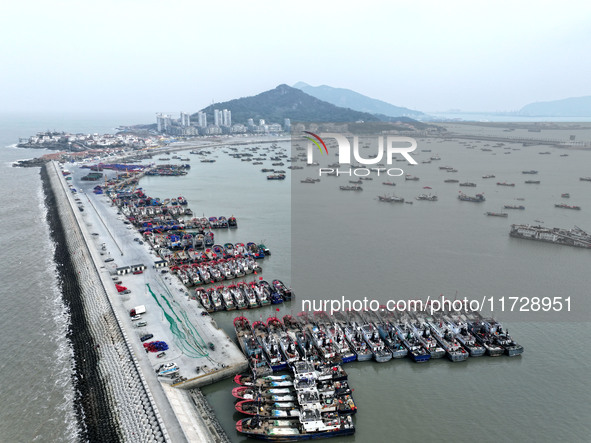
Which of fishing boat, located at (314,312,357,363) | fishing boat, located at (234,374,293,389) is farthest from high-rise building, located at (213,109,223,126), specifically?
fishing boat, located at (234,374,293,389)

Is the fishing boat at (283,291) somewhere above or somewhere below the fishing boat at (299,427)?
above

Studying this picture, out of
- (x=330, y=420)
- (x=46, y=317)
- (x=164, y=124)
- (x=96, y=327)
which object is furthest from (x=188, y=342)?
(x=164, y=124)

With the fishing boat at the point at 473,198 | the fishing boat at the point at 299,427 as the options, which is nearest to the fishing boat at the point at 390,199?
the fishing boat at the point at 473,198

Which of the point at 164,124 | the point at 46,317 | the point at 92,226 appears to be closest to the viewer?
the point at 46,317

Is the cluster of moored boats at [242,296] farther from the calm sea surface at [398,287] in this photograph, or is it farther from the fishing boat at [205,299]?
the calm sea surface at [398,287]

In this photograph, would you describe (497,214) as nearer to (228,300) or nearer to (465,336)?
(465,336)

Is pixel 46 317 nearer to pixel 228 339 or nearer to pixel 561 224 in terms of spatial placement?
pixel 228 339
